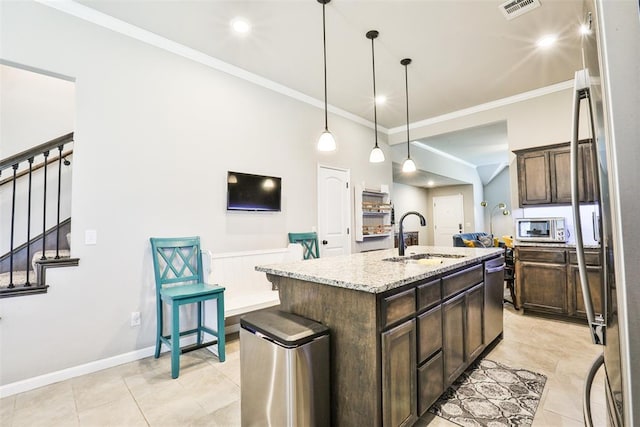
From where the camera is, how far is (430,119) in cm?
555

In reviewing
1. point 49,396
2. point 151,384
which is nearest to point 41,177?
point 49,396

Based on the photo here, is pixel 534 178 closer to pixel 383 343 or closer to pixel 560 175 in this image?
pixel 560 175

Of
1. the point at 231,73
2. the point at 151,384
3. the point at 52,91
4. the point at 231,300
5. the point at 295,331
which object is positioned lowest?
the point at 151,384

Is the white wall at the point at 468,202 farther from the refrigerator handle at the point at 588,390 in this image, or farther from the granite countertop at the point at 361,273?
the refrigerator handle at the point at 588,390

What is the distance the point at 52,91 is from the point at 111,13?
1439mm

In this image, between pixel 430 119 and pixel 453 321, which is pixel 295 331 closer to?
pixel 453 321

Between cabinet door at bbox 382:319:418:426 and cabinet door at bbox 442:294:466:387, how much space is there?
424 mm

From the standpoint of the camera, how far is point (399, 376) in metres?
1.61

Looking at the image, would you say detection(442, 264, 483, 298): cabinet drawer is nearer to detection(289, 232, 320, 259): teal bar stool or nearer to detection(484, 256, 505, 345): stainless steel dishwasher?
detection(484, 256, 505, 345): stainless steel dishwasher

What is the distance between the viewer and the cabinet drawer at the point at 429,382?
1.78 m

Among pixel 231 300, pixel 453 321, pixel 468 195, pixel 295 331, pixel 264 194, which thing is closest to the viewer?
pixel 295 331

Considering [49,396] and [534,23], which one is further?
[534,23]

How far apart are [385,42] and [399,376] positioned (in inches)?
124

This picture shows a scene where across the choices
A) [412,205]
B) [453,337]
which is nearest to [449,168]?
[412,205]
